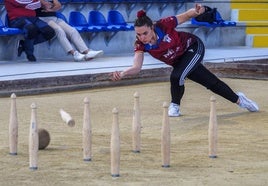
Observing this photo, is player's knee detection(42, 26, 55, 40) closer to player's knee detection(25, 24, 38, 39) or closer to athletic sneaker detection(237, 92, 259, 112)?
player's knee detection(25, 24, 38, 39)

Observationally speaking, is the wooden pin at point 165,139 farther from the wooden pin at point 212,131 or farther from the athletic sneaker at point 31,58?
the athletic sneaker at point 31,58

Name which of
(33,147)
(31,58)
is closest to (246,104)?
(33,147)

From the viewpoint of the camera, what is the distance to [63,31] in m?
14.2

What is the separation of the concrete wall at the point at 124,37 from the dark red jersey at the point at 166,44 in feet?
19.7

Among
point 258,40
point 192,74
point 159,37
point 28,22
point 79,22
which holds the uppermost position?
point 159,37

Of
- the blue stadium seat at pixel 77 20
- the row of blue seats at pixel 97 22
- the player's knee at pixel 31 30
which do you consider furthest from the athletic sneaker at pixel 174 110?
the blue stadium seat at pixel 77 20

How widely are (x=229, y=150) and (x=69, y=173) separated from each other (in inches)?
66.7

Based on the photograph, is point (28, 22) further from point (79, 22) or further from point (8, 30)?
point (79, 22)

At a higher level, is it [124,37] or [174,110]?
[174,110]

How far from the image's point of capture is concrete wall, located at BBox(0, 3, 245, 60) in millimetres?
14883

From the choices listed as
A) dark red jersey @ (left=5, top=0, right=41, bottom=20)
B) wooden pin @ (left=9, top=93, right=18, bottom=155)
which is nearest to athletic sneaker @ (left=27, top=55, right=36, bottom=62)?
dark red jersey @ (left=5, top=0, right=41, bottom=20)

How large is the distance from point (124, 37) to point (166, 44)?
794 centimetres

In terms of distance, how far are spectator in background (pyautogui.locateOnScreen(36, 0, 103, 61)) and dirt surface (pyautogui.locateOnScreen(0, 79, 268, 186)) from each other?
10.0 ft

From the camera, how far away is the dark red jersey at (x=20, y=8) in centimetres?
1396
